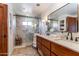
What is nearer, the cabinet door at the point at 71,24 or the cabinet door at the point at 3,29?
the cabinet door at the point at 71,24

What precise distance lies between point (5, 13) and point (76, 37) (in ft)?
6.49

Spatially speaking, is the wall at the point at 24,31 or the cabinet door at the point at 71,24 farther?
the wall at the point at 24,31

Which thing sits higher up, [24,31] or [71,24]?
[71,24]

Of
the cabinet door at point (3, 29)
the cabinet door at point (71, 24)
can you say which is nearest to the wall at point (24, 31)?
the cabinet door at point (3, 29)

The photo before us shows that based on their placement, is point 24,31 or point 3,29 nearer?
point 3,29

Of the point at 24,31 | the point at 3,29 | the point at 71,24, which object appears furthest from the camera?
the point at 24,31

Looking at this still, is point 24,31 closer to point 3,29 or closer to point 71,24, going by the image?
point 3,29

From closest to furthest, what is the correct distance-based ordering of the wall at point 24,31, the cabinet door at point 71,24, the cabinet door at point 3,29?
1. the cabinet door at point 71,24
2. the cabinet door at point 3,29
3. the wall at point 24,31

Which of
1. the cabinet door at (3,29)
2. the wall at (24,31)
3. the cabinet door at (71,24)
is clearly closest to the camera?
the cabinet door at (71,24)

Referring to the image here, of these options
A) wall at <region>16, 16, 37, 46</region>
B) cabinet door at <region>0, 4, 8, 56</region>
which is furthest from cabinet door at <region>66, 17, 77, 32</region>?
wall at <region>16, 16, 37, 46</region>

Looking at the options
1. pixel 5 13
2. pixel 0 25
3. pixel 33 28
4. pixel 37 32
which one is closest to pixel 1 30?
pixel 0 25

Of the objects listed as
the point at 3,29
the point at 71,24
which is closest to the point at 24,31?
the point at 3,29

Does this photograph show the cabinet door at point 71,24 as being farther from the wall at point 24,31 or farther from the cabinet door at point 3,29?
the wall at point 24,31

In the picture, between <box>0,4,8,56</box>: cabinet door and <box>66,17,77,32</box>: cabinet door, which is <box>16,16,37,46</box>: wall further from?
<box>66,17,77,32</box>: cabinet door
